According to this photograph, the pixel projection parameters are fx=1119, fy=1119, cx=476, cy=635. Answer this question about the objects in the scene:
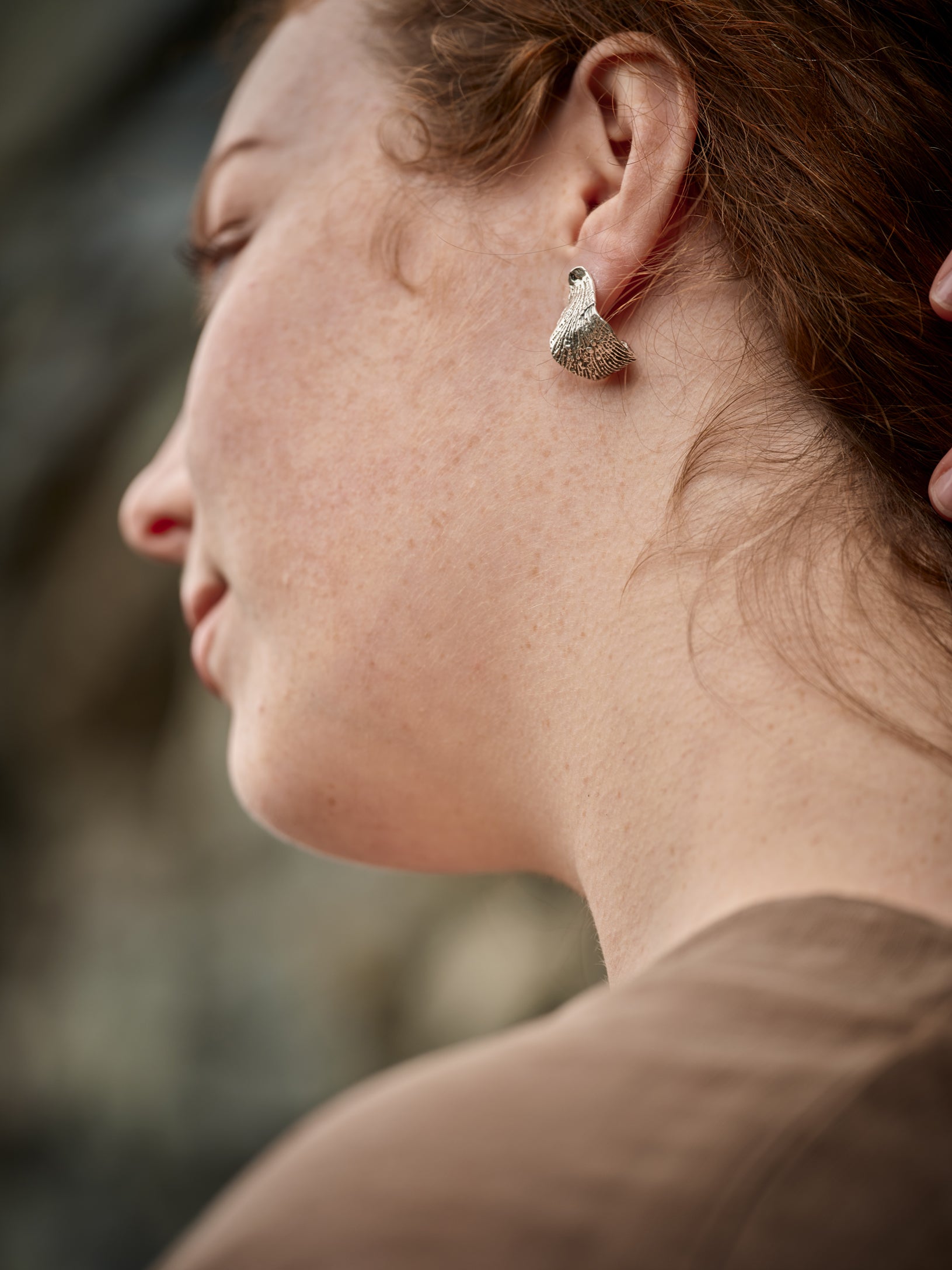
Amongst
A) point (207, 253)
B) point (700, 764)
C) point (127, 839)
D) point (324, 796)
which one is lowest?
point (127, 839)

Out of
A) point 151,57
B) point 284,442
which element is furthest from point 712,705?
point 151,57

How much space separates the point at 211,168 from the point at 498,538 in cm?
44

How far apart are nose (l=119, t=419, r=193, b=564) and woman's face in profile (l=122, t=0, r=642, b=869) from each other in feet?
0.38

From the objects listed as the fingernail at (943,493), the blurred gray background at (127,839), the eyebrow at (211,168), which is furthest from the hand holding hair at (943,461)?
the blurred gray background at (127,839)

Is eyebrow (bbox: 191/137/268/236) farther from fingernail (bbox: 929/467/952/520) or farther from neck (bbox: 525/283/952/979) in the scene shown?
fingernail (bbox: 929/467/952/520)

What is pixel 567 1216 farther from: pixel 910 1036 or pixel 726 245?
pixel 726 245

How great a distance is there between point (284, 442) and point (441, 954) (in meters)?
1.53

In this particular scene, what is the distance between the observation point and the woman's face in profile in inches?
Result: 24.3

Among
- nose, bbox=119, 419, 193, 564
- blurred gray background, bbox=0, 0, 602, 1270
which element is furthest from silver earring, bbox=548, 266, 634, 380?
blurred gray background, bbox=0, 0, 602, 1270

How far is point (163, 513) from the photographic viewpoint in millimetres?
949

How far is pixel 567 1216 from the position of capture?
1.03 ft

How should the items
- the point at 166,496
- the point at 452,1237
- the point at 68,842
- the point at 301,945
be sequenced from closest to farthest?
1. the point at 452,1237
2. the point at 166,496
3. the point at 301,945
4. the point at 68,842

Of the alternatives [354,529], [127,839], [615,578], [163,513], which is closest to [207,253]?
[163,513]

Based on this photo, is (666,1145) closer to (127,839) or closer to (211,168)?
(211,168)
